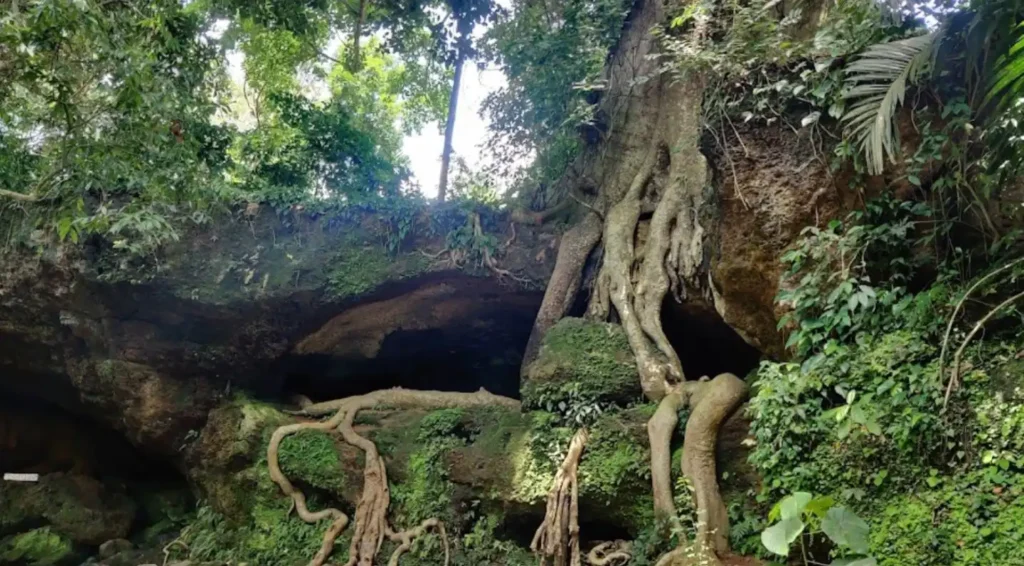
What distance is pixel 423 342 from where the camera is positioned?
8.62m

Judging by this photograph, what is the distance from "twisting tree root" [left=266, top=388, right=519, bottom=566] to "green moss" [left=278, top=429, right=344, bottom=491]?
0.07 m

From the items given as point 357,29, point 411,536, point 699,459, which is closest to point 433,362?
point 411,536

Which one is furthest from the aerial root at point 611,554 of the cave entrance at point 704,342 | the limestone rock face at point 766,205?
the cave entrance at point 704,342

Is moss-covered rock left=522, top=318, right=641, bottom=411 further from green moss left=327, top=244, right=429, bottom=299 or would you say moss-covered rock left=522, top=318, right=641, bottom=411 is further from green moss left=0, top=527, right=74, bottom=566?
green moss left=0, top=527, right=74, bottom=566

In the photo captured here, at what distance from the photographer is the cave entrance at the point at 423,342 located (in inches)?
312

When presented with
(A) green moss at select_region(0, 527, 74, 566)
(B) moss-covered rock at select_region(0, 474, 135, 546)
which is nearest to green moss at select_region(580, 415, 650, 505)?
(B) moss-covered rock at select_region(0, 474, 135, 546)

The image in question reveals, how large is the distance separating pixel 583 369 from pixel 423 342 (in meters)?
3.40

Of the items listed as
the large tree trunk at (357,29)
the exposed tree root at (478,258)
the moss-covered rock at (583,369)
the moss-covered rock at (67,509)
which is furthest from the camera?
the large tree trunk at (357,29)

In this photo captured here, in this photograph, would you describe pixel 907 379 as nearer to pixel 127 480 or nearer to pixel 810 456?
pixel 810 456

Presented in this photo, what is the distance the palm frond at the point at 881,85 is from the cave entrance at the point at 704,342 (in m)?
2.56

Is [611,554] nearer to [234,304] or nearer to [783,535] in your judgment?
[783,535]

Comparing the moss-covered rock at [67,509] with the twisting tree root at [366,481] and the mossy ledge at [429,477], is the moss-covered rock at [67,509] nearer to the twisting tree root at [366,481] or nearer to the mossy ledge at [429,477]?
the mossy ledge at [429,477]

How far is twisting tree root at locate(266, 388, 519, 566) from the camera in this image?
6.19 meters

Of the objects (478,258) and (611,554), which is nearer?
(611,554)
